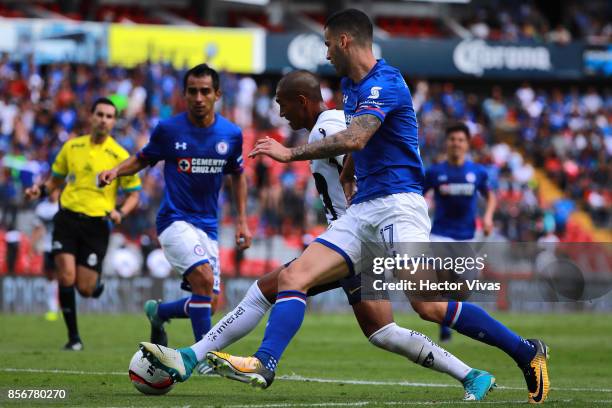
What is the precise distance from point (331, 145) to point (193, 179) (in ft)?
12.4

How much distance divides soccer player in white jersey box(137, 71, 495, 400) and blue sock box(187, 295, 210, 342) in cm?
203

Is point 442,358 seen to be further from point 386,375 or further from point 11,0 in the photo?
point 11,0

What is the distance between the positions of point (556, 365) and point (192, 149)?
4836 mm

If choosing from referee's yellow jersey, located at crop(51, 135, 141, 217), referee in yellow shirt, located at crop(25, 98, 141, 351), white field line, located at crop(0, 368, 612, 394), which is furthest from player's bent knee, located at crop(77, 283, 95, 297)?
white field line, located at crop(0, 368, 612, 394)

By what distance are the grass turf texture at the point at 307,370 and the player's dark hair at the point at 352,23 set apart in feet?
8.54

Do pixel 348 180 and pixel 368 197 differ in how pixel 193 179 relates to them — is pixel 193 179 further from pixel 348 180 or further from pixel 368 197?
pixel 368 197

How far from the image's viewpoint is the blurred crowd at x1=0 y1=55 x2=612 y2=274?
25.1 metres

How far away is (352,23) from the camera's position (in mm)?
7781

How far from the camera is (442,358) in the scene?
322 inches

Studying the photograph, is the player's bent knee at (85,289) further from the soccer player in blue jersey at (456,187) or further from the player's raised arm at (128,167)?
the soccer player in blue jersey at (456,187)

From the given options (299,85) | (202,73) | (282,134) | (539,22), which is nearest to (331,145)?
(299,85)

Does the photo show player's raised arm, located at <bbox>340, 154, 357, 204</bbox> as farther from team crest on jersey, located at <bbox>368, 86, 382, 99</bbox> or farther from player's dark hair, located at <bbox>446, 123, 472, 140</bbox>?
player's dark hair, located at <bbox>446, 123, 472, 140</bbox>

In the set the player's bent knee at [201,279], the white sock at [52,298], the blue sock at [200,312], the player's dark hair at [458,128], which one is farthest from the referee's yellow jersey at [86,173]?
the white sock at [52,298]

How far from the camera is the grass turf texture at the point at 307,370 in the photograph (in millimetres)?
8180
